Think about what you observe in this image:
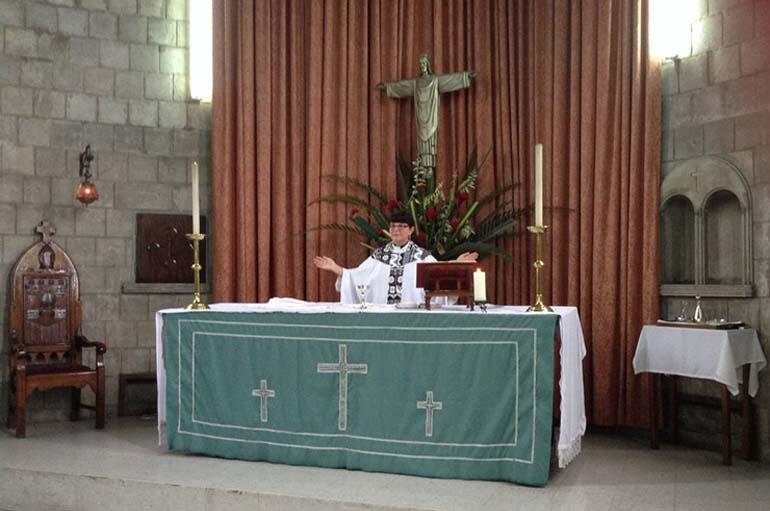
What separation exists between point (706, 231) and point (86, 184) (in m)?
4.93

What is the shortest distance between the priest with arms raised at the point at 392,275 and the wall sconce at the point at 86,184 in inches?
89.7

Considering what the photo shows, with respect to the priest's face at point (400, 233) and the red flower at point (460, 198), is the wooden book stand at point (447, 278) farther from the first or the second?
the red flower at point (460, 198)

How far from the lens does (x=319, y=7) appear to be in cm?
779

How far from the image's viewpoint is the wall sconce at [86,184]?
7227mm

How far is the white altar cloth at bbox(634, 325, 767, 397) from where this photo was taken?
5.53 m

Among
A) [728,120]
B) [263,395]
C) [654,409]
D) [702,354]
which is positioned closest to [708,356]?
[702,354]

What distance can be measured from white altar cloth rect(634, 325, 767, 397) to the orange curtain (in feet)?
2.03

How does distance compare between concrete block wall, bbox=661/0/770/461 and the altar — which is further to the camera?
concrete block wall, bbox=661/0/770/461

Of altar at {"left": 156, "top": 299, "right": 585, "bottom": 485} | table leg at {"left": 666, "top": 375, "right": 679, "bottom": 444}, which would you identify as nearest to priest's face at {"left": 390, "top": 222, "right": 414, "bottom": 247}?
altar at {"left": 156, "top": 299, "right": 585, "bottom": 485}

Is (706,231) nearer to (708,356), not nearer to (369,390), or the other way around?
(708,356)

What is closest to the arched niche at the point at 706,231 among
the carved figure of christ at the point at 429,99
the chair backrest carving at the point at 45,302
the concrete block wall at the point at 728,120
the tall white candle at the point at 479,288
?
the concrete block wall at the point at 728,120

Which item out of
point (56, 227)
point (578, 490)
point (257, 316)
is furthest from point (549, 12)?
point (56, 227)

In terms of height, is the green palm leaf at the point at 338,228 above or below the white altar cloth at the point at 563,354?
above

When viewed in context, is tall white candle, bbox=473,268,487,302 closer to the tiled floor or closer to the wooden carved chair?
the tiled floor
